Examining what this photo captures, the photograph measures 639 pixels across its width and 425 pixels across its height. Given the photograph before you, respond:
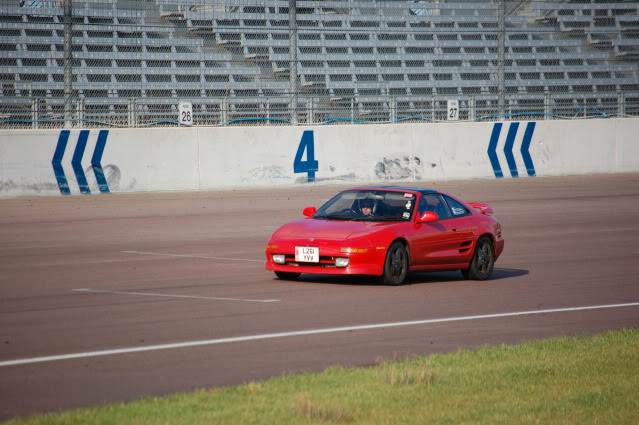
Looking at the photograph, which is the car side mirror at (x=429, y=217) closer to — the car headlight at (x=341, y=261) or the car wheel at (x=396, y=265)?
the car wheel at (x=396, y=265)

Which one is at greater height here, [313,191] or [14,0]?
[14,0]

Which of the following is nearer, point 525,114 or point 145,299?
point 145,299

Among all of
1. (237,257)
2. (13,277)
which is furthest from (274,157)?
(13,277)

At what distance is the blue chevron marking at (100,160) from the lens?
2458 cm

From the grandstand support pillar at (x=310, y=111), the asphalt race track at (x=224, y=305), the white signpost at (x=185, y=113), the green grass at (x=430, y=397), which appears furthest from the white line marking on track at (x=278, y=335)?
the grandstand support pillar at (x=310, y=111)

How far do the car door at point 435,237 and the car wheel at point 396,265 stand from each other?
156 millimetres

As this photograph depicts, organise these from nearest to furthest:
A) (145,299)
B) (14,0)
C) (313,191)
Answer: (145,299), (14,0), (313,191)

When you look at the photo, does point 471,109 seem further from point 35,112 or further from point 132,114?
point 35,112

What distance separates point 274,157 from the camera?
27156mm

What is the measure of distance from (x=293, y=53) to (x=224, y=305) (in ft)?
58.3

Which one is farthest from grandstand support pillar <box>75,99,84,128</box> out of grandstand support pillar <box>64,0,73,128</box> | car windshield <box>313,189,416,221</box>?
car windshield <box>313,189,416,221</box>

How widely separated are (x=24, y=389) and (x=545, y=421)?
3.27 metres

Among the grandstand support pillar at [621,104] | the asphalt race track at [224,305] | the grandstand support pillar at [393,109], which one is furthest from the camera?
the grandstand support pillar at [621,104]

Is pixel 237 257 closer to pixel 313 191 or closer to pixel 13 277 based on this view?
pixel 13 277
